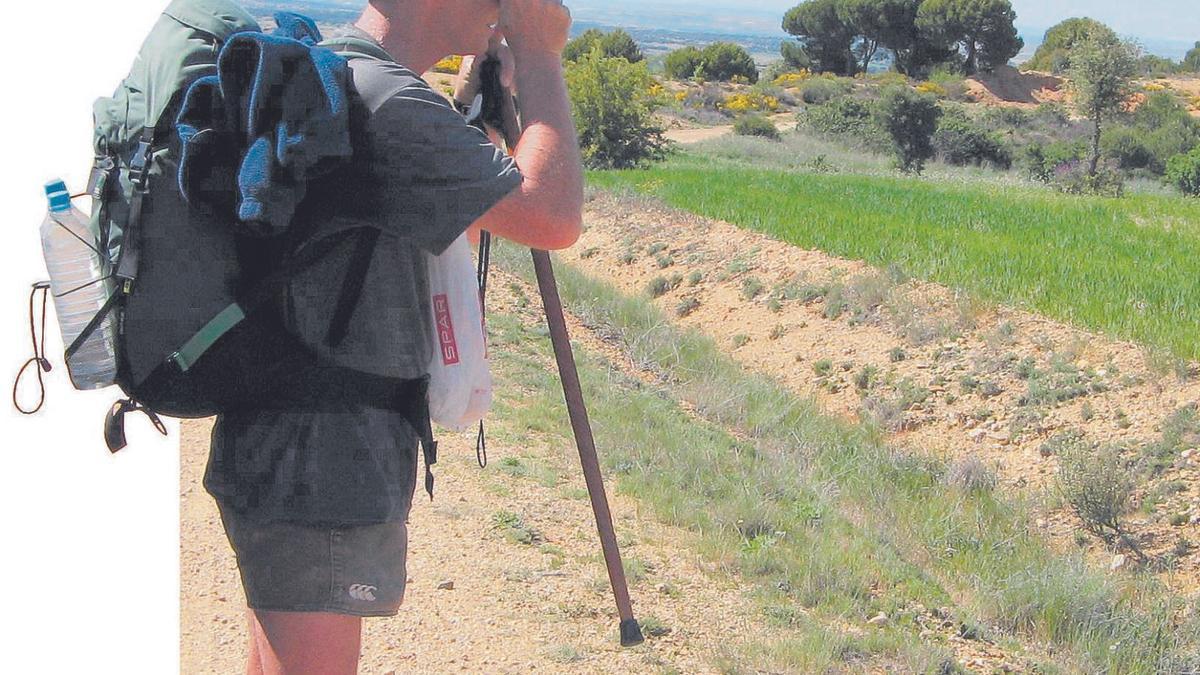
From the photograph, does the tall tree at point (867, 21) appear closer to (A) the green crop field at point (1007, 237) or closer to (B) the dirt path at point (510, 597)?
(A) the green crop field at point (1007, 237)

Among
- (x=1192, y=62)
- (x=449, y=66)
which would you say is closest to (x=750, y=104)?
(x=1192, y=62)

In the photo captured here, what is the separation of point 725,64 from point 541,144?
7483 centimetres

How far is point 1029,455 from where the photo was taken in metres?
8.91

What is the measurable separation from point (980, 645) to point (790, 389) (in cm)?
710

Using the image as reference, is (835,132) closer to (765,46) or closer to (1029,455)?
(1029,455)

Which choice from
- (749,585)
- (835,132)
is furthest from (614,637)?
(835,132)

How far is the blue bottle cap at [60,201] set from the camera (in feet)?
5.67

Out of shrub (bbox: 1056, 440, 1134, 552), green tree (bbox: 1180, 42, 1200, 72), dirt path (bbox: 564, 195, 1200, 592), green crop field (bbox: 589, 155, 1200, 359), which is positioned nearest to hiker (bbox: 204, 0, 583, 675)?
dirt path (bbox: 564, 195, 1200, 592)

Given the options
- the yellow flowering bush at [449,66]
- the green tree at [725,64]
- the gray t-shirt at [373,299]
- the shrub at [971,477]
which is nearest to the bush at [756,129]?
the green tree at [725,64]

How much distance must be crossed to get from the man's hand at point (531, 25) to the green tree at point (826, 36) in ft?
280

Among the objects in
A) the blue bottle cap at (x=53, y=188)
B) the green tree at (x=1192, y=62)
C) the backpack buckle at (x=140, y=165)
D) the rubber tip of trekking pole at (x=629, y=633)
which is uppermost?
the backpack buckle at (x=140, y=165)

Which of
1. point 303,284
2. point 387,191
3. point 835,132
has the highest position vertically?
point 387,191

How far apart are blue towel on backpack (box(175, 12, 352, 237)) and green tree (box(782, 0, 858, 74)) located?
281ft

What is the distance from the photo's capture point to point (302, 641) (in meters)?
1.82
